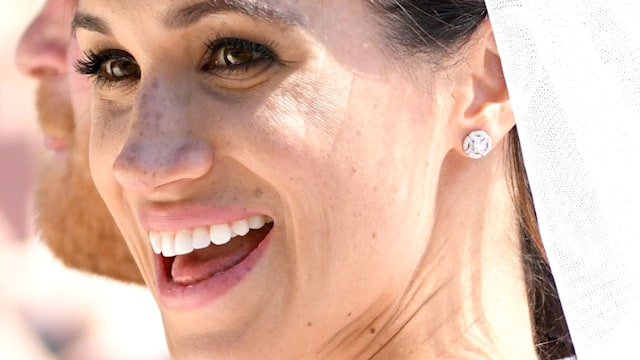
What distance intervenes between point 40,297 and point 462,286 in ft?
5.27

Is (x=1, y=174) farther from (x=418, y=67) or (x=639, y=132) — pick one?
(x=639, y=132)

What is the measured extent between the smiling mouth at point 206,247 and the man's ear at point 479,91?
0.34 m

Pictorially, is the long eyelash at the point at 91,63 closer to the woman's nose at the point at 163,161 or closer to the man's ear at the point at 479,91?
the woman's nose at the point at 163,161

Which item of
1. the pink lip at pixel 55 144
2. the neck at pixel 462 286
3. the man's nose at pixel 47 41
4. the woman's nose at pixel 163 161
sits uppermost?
the man's nose at pixel 47 41

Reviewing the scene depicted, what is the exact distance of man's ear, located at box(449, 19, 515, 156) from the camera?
7.02 ft

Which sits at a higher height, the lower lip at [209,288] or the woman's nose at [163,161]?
the woman's nose at [163,161]

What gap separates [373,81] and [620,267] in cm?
49

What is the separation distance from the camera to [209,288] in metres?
2.15

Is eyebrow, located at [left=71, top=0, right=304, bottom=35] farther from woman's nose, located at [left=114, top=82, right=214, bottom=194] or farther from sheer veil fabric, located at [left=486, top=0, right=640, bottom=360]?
sheer veil fabric, located at [left=486, top=0, right=640, bottom=360]

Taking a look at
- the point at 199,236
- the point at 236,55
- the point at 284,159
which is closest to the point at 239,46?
the point at 236,55

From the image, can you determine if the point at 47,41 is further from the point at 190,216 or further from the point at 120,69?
the point at 190,216

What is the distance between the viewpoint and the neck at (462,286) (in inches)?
86.0

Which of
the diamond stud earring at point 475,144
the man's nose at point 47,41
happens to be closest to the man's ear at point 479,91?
the diamond stud earring at point 475,144

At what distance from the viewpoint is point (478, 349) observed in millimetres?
2199
